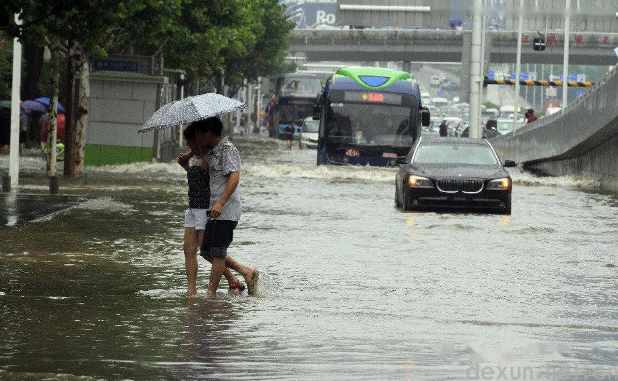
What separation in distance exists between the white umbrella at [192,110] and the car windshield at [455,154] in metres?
13.9

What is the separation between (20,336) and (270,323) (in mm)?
1974

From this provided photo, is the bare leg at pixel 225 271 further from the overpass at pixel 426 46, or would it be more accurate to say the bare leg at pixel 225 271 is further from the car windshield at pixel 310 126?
the overpass at pixel 426 46

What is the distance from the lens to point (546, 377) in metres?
9.03

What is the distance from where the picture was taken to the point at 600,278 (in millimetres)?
15867

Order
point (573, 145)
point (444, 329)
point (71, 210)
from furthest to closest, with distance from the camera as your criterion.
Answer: point (573, 145)
point (71, 210)
point (444, 329)

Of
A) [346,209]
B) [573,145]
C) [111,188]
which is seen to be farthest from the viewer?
[573,145]

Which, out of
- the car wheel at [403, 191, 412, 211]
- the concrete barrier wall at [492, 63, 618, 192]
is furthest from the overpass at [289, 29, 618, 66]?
the car wheel at [403, 191, 412, 211]

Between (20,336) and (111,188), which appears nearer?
(20,336)

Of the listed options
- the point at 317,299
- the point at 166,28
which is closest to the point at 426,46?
the point at 166,28

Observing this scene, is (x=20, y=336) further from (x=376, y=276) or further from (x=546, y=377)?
(x=376, y=276)

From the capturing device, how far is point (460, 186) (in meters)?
26.0

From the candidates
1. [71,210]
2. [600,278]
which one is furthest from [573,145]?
[600,278]

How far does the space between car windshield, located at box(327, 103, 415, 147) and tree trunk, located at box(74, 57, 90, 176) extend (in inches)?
414

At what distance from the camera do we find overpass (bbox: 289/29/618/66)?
10175cm
